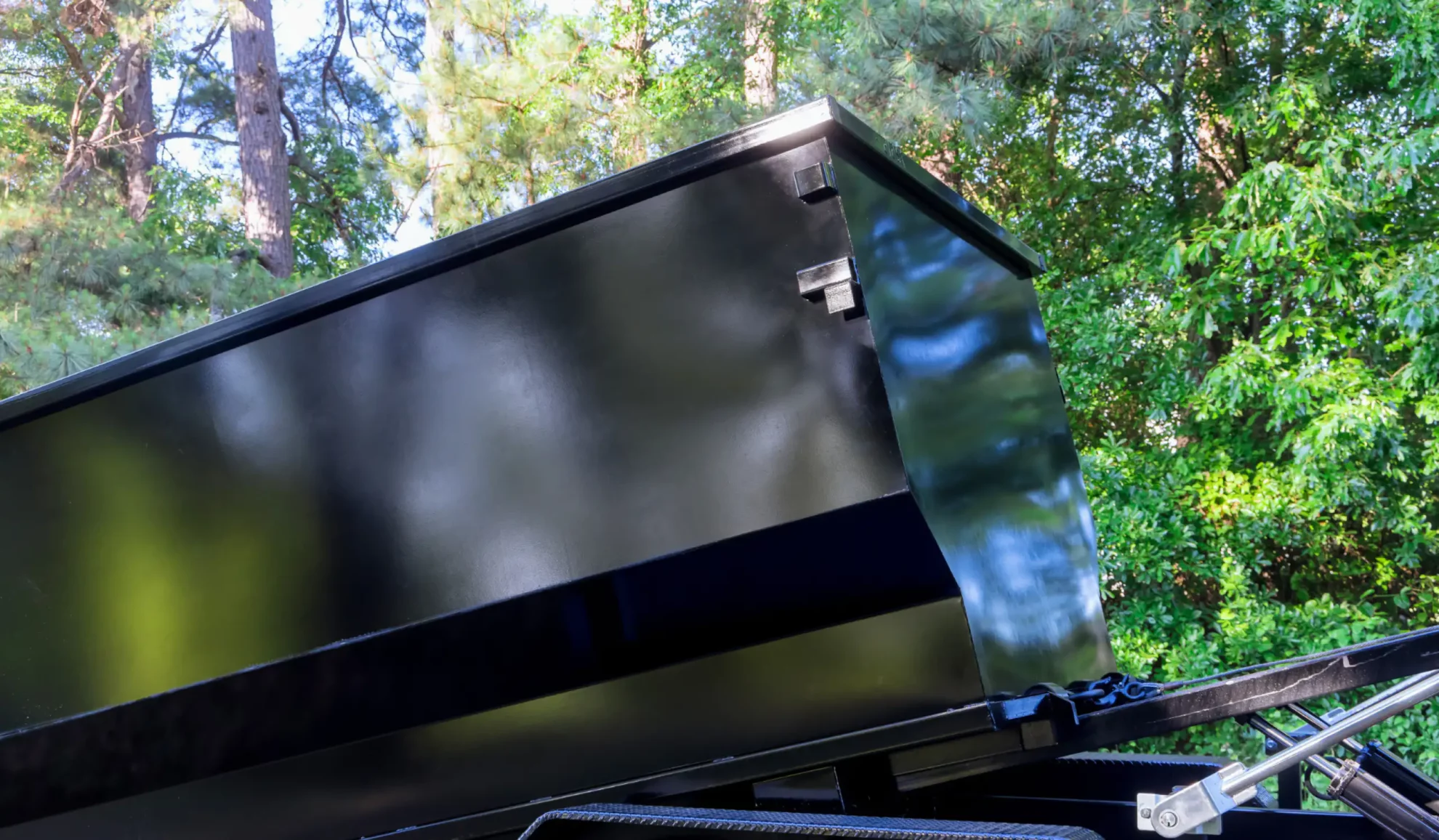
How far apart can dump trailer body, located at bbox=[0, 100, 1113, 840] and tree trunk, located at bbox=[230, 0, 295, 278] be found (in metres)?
9.06

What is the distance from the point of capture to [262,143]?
1175 centimetres

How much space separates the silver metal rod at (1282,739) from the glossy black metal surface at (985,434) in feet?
1.54

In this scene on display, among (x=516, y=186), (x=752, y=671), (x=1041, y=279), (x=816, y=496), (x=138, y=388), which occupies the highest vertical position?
(x=516, y=186)

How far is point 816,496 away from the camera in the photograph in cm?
216

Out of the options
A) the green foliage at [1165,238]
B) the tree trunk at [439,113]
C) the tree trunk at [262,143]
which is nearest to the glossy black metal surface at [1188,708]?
the green foliage at [1165,238]

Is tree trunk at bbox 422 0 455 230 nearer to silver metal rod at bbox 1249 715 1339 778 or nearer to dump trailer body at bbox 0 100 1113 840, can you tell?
dump trailer body at bbox 0 100 1113 840

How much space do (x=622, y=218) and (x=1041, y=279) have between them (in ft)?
23.1

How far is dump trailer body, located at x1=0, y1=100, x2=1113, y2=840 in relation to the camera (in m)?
2.19

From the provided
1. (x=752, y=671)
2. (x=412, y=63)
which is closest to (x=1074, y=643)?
(x=752, y=671)

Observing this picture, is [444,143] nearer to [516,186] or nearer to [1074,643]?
[516,186]

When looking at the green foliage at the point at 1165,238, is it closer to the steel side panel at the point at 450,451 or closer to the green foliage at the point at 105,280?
the green foliage at the point at 105,280

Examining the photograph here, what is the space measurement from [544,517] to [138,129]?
13.5m

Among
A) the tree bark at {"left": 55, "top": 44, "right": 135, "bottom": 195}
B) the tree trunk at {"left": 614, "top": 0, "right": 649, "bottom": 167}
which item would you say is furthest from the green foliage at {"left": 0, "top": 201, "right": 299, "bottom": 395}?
A: the tree trunk at {"left": 614, "top": 0, "right": 649, "bottom": 167}

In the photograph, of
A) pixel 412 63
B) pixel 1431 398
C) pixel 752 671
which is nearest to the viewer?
pixel 752 671
